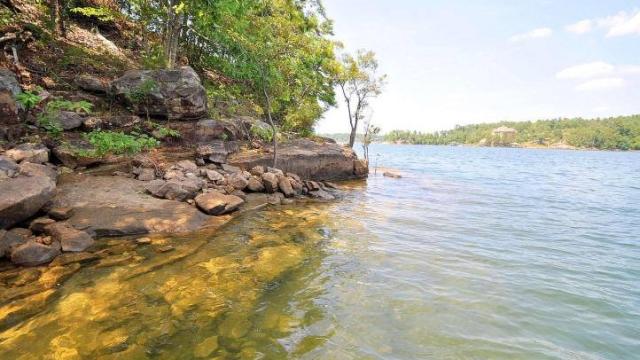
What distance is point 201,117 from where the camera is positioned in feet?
49.4

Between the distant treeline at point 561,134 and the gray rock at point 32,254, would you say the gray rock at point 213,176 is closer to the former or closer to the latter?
the gray rock at point 32,254

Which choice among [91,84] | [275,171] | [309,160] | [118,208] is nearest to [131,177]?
[118,208]

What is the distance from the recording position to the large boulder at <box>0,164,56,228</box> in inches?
262

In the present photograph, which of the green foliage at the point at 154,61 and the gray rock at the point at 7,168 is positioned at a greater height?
the green foliage at the point at 154,61

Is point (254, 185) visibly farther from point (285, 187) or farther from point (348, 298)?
point (348, 298)

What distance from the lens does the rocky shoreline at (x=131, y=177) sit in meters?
6.99

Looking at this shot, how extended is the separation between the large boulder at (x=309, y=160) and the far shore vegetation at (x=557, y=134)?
8763 centimetres

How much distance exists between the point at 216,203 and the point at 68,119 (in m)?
5.76

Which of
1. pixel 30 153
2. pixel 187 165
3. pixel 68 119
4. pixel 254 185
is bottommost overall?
pixel 254 185

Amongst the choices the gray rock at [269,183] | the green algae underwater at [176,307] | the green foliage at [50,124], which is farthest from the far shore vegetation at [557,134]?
the green algae underwater at [176,307]

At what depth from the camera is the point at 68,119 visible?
10953mm

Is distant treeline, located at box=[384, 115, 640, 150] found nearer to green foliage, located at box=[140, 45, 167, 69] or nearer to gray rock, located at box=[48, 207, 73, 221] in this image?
green foliage, located at box=[140, 45, 167, 69]

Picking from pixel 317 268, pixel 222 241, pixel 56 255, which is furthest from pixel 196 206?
pixel 317 268

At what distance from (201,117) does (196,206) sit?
641 cm
